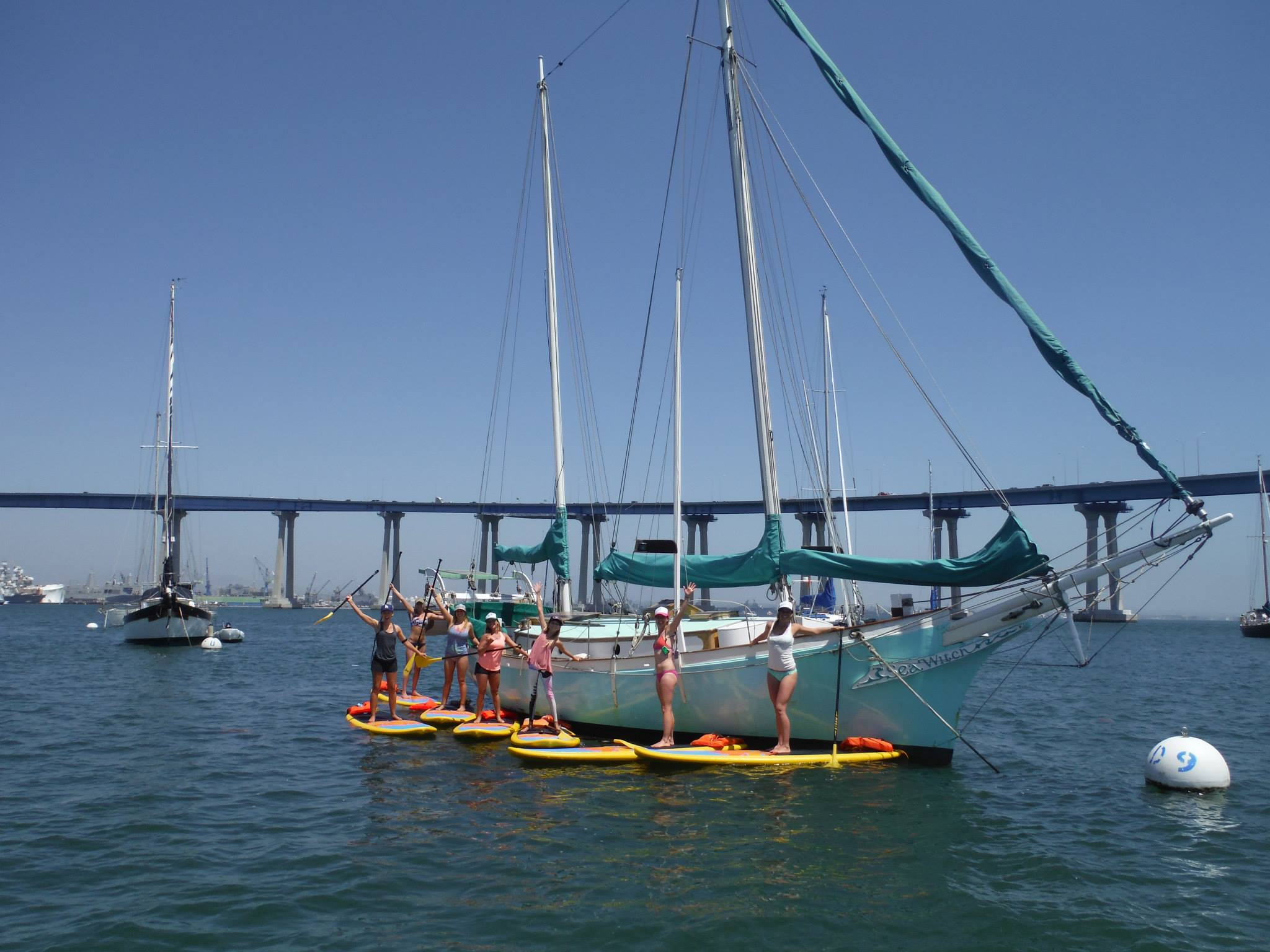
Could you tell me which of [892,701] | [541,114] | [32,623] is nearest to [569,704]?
[892,701]

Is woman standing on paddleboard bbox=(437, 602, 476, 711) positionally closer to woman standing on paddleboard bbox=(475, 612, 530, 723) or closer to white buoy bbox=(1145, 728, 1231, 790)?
woman standing on paddleboard bbox=(475, 612, 530, 723)

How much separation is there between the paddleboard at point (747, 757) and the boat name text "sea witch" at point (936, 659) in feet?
4.13

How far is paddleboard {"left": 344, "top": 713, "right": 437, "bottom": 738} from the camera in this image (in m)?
18.9

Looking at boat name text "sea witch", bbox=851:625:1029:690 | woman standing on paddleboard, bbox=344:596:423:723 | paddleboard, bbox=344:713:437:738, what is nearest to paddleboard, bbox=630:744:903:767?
boat name text "sea witch", bbox=851:625:1029:690

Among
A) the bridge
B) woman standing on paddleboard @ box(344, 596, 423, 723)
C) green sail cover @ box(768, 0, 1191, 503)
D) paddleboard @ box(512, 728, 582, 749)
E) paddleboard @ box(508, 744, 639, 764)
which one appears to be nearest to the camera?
green sail cover @ box(768, 0, 1191, 503)

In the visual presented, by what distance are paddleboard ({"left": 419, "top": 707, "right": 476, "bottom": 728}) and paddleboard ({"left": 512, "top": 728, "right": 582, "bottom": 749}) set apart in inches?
101

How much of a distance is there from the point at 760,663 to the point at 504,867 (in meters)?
7.25

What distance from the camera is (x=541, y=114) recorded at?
3009 cm

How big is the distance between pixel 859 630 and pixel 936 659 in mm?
1330

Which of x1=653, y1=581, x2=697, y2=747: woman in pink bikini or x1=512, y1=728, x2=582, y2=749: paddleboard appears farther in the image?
x1=512, y1=728, x2=582, y2=749: paddleboard

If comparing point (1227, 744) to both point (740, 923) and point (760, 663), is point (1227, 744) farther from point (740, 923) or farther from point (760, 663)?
point (740, 923)

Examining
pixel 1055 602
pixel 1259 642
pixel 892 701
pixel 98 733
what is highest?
pixel 1055 602

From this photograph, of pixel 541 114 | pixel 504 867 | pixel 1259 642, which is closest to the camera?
pixel 504 867

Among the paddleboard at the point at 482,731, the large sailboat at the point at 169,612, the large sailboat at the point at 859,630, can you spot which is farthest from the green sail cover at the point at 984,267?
the large sailboat at the point at 169,612
